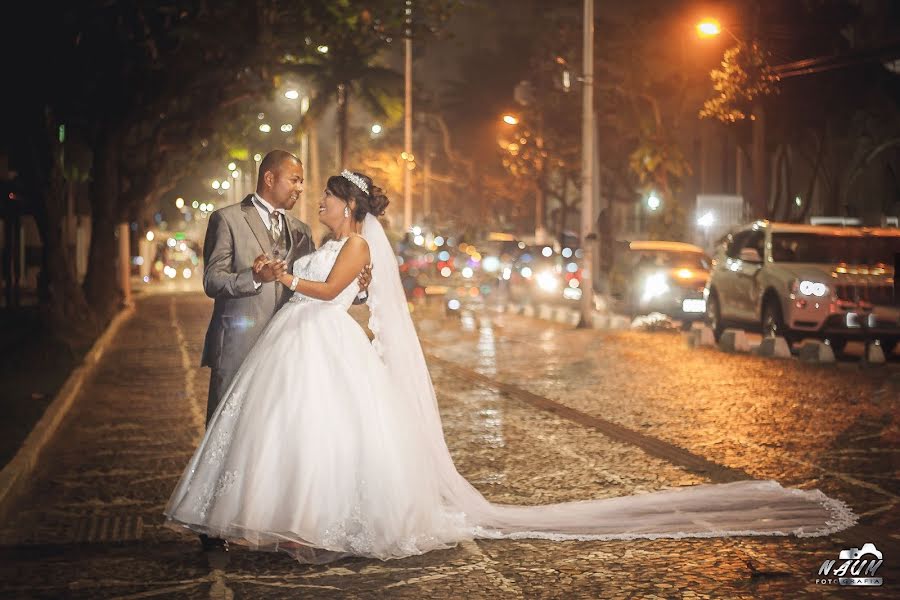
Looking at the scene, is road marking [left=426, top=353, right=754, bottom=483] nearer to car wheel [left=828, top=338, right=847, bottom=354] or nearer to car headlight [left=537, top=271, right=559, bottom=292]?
car wheel [left=828, top=338, right=847, bottom=354]

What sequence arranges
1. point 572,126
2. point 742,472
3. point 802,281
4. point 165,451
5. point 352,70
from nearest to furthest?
1. point 742,472
2. point 165,451
3. point 802,281
4. point 352,70
5. point 572,126

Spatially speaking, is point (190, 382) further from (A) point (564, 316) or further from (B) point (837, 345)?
(A) point (564, 316)

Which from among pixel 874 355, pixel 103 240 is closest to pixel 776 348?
pixel 874 355

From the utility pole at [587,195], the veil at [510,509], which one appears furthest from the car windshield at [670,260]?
the veil at [510,509]

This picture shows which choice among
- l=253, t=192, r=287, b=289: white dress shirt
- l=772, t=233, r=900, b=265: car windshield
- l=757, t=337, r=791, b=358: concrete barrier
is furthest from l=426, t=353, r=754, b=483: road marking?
l=772, t=233, r=900, b=265: car windshield

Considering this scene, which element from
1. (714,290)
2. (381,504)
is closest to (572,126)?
(714,290)

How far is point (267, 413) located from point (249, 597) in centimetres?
101

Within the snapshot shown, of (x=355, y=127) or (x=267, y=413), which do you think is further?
(x=355, y=127)

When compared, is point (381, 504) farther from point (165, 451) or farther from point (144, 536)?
point (165, 451)

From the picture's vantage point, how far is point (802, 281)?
774 inches

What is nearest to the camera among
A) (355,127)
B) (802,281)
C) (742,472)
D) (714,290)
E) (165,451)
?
(742,472)

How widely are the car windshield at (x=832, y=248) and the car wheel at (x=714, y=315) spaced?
2.54 metres

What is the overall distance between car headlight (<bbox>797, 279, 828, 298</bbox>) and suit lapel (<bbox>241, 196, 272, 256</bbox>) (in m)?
13.9

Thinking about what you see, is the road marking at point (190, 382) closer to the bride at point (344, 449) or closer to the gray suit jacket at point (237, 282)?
the gray suit jacket at point (237, 282)
